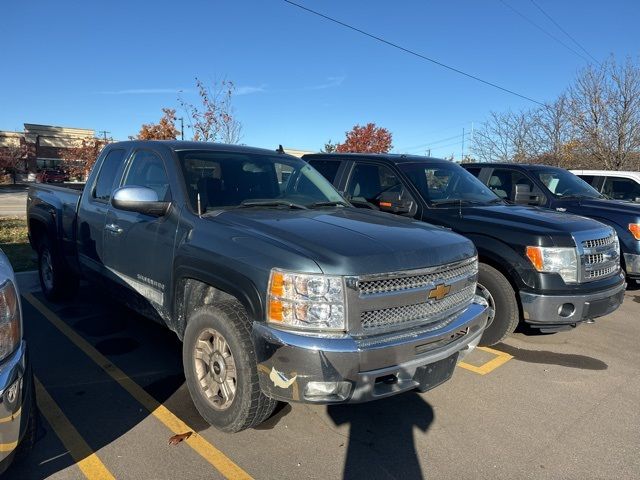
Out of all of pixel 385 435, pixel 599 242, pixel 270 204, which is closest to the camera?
pixel 385 435

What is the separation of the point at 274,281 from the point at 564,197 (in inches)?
253

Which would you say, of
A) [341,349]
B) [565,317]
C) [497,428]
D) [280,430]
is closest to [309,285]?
[341,349]

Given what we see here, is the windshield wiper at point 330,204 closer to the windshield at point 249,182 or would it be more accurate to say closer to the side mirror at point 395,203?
the windshield at point 249,182

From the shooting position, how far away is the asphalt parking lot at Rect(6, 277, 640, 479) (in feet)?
9.62

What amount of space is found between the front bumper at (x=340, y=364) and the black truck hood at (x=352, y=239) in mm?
415

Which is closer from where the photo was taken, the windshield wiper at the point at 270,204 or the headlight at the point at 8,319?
the headlight at the point at 8,319

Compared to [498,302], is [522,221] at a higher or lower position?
higher

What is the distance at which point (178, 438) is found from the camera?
319 cm

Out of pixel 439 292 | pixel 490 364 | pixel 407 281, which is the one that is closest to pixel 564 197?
pixel 490 364

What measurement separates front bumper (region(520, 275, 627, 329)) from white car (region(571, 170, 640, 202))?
6946 mm

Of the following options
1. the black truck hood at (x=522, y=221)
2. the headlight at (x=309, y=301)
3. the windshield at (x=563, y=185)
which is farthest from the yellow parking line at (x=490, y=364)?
the windshield at (x=563, y=185)

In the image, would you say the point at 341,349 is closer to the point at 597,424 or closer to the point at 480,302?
the point at 480,302

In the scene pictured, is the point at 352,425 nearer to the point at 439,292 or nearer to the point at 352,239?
the point at 439,292

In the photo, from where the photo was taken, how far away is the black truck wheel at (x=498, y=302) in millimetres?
4710
